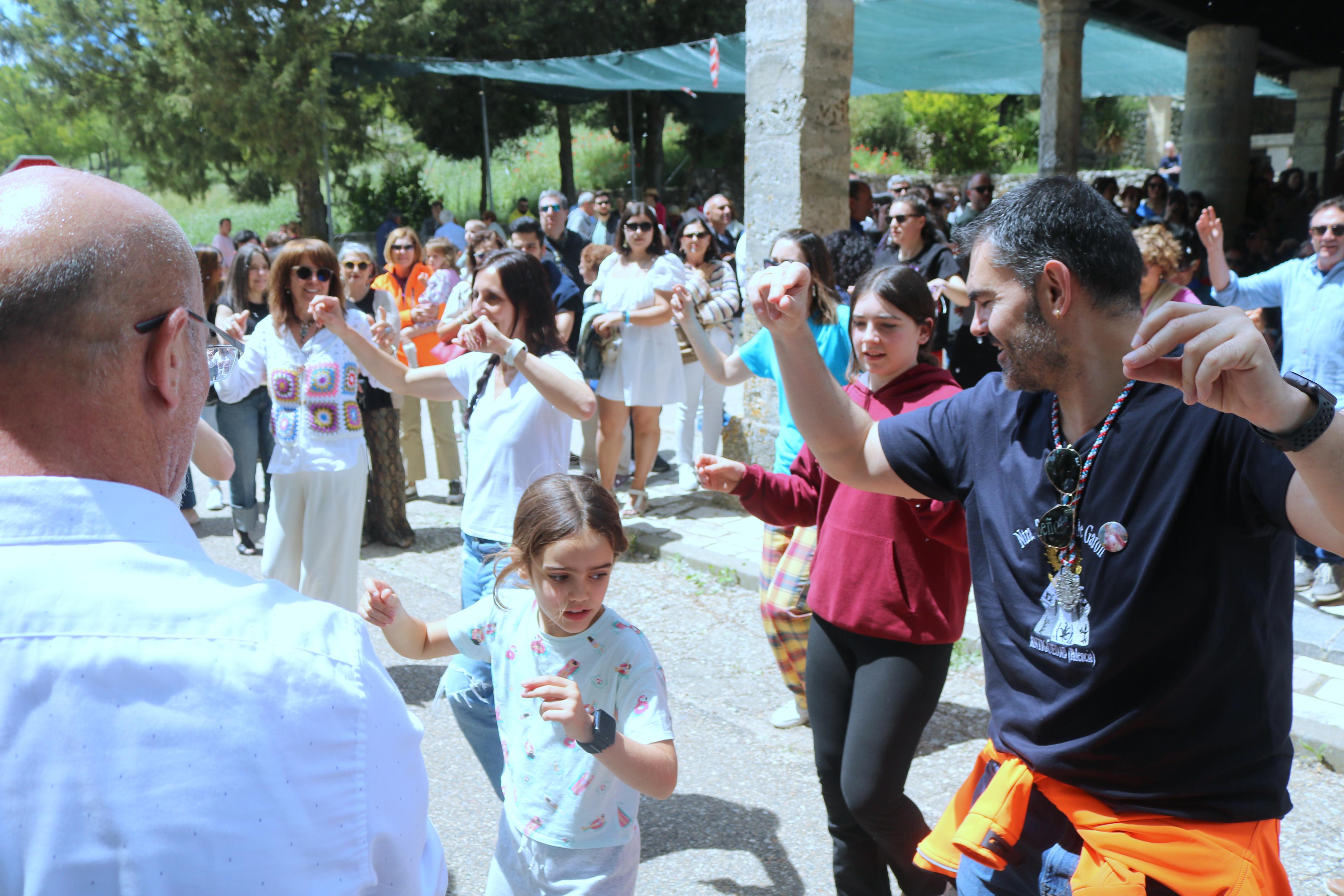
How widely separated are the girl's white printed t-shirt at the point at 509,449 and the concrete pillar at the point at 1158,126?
103 feet

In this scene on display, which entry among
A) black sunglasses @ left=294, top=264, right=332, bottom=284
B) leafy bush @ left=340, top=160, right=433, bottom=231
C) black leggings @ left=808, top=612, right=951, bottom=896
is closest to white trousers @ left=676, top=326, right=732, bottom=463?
black sunglasses @ left=294, top=264, right=332, bottom=284

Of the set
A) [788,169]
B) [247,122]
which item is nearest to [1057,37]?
[788,169]

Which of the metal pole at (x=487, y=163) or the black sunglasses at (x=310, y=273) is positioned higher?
the metal pole at (x=487, y=163)

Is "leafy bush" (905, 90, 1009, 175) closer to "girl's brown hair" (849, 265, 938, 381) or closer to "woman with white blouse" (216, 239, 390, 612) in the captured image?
"woman with white blouse" (216, 239, 390, 612)

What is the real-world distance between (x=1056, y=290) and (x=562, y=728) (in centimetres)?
131

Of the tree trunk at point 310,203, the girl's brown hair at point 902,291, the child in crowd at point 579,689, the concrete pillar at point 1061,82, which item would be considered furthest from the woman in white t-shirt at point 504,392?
the tree trunk at point 310,203

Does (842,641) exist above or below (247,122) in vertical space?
below

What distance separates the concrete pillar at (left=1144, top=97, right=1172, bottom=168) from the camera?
30.6 metres

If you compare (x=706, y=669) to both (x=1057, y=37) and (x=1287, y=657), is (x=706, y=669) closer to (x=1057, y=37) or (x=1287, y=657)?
(x=1287, y=657)

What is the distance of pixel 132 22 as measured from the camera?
2192 cm

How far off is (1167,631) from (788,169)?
5.46 metres

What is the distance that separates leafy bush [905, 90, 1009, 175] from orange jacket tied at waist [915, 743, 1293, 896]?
29522 millimetres

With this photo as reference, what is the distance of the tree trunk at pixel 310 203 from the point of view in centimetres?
2184

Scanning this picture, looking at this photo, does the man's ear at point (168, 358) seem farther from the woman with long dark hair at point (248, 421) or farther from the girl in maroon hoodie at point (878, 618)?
the woman with long dark hair at point (248, 421)
